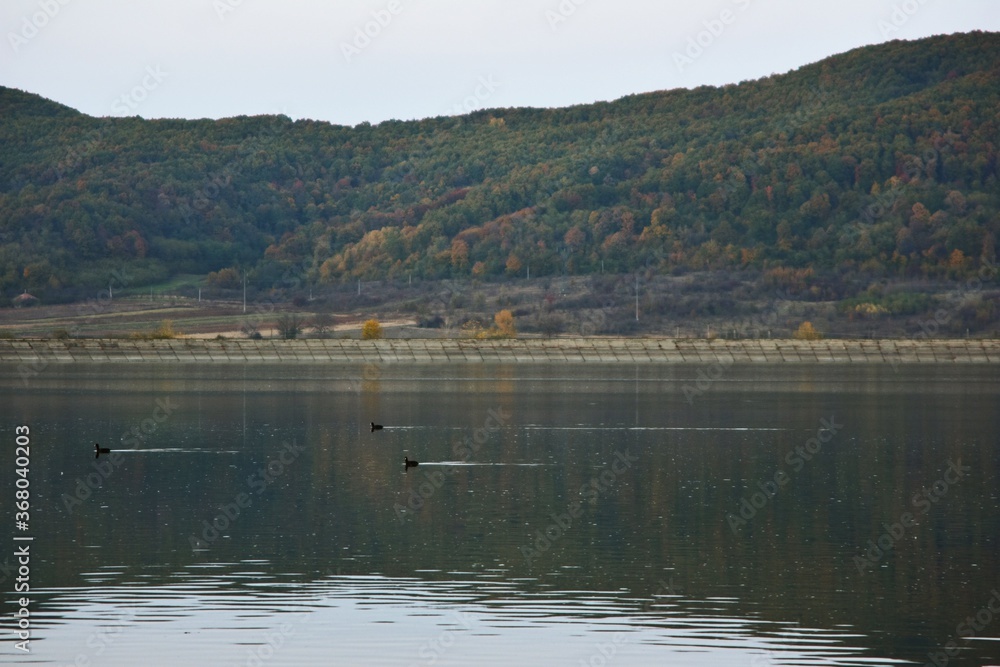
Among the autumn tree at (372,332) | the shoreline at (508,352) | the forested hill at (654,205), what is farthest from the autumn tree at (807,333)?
the autumn tree at (372,332)

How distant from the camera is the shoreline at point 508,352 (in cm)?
10431

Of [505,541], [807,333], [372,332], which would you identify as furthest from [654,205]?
[505,541]

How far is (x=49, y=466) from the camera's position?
104ft

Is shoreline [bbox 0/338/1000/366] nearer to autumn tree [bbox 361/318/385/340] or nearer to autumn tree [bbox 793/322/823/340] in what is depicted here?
autumn tree [bbox 793/322/823/340]

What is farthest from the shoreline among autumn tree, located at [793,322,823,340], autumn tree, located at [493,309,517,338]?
autumn tree, located at [493,309,517,338]

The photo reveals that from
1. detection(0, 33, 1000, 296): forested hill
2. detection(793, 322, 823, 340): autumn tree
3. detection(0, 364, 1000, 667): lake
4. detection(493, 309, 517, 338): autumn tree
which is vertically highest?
detection(0, 33, 1000, 296): forested hill

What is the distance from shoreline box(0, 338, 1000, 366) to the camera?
104312mm

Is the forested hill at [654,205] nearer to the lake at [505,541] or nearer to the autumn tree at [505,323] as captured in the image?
the autumn tree at [505,323]

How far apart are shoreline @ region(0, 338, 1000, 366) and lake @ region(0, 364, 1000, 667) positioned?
58179mm

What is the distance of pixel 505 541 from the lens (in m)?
22.2

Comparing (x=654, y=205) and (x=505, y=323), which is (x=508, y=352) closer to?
(x=505, y=323)

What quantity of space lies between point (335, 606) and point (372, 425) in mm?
24850

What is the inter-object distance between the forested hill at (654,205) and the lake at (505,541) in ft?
361

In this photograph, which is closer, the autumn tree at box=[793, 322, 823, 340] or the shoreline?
the shoreline
